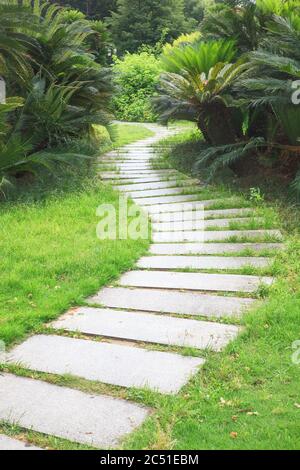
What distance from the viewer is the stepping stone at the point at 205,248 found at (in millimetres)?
4293

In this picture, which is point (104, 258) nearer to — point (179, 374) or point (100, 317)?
point (100, 317)

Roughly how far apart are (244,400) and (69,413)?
0.78 meters

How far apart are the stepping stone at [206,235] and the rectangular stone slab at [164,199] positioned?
84 centimetres

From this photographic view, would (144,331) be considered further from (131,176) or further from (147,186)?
(131,176)

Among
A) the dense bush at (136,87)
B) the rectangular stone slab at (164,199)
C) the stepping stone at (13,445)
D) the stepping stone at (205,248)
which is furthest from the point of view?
the dense bush at (136,87)

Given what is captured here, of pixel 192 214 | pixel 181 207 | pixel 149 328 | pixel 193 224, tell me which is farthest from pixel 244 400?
pixel 181 207

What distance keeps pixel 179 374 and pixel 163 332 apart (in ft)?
1.47

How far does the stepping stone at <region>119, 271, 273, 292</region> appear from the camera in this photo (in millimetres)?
3631

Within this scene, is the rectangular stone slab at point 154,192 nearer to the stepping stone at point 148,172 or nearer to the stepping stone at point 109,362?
the stepping stone at point 148,172

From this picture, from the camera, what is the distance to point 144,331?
3.09 m

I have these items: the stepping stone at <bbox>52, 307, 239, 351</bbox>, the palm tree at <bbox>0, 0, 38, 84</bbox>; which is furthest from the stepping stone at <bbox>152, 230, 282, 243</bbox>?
the palm tree at <bbox>0, 0, 38, 84</bbox>

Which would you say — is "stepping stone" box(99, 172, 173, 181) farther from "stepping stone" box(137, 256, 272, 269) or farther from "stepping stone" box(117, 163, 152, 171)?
"stepping stone" box(137, 256, 272, 269)

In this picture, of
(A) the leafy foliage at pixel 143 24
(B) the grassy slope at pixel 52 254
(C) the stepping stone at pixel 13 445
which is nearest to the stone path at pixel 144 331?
(C) the stepping stone at pixel 13 445

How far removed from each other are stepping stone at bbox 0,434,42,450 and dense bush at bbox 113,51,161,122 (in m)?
10.8
